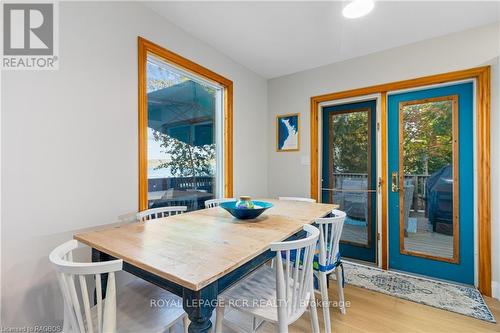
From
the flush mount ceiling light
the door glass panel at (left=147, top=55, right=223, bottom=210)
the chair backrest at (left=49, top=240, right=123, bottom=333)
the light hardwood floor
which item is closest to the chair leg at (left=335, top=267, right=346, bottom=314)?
the light hardwood floor

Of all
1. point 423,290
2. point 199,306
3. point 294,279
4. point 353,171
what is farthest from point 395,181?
point 199,306

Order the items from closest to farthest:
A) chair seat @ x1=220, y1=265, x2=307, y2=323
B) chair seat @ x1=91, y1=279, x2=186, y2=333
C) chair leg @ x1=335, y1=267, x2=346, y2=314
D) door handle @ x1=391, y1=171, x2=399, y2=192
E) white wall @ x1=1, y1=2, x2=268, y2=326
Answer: chair seat @ x1=91, y1=279, x2=186, y2=333 → chair seat @ x1=220, y1=265, x2=307, y2=323 → white wall @ x1=1, y1=2, x2=268, y2=326 → chair leg @ x1=335, y1=267, x2=346, y2=314 → door handle @ x1=391, y1=171, x2=399, y2=192

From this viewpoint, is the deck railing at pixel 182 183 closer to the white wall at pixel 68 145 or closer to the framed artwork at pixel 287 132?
the white wall at pixel 68 145

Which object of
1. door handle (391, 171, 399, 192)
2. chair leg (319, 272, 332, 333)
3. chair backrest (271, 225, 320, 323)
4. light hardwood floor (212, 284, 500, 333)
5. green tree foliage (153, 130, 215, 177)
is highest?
green tree foliage (153, 130, 215, 177)

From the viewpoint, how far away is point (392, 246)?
104 inches

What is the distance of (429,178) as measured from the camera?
2.48m

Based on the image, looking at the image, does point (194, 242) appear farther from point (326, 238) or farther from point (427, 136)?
point (427, 136)

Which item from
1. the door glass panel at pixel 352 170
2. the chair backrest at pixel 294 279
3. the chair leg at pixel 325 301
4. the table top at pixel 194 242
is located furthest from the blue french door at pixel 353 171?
the chair backrest at pixel 294 279

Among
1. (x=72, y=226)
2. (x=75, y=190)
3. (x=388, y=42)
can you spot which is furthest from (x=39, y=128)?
(x=388, y=42)

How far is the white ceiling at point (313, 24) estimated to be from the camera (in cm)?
191

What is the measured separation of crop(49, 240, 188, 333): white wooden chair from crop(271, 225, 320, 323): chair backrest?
495mm

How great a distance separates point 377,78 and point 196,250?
8.88 feet

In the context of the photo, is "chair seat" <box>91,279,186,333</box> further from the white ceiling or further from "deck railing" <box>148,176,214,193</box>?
the white ceiling

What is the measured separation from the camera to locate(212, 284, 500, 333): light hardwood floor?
1.71 m
